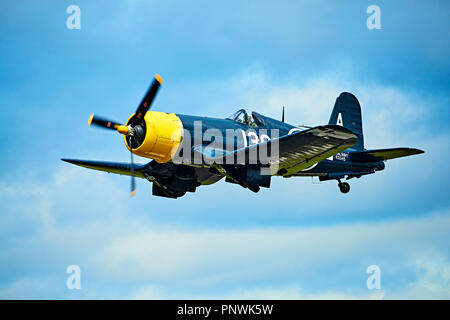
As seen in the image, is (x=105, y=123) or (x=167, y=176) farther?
(x=167, y=176)

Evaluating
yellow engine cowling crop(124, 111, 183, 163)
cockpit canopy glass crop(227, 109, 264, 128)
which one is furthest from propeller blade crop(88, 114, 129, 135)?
cockpit canopy glass crop(227, 109, 264, 128)

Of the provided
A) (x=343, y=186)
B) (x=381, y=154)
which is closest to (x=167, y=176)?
(x=343, y=186)

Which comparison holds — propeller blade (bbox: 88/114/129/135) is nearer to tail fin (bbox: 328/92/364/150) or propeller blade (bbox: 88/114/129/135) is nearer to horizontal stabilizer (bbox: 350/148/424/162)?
horizontal stabilizer (bbox: 350/148/424/162)

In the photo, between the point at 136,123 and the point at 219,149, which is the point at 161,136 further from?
the point at 219,149

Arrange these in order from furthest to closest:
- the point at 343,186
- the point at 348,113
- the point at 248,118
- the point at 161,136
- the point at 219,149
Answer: the point at 348,113 < the point at 343,186 < the point at 248,118 < the point at 219,149 < the point at 161,136

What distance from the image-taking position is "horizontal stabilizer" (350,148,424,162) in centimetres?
2161

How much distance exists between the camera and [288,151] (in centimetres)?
1983

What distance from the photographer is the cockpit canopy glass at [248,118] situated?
21797mm

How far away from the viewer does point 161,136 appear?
20.1 meters

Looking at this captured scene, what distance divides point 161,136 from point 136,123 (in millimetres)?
812

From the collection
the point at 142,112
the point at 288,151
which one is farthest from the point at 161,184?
A: the point at 288,151

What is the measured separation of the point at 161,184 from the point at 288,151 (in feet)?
15.7

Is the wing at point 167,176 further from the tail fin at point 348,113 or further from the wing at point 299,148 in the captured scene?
the tail fin at point 348,113
